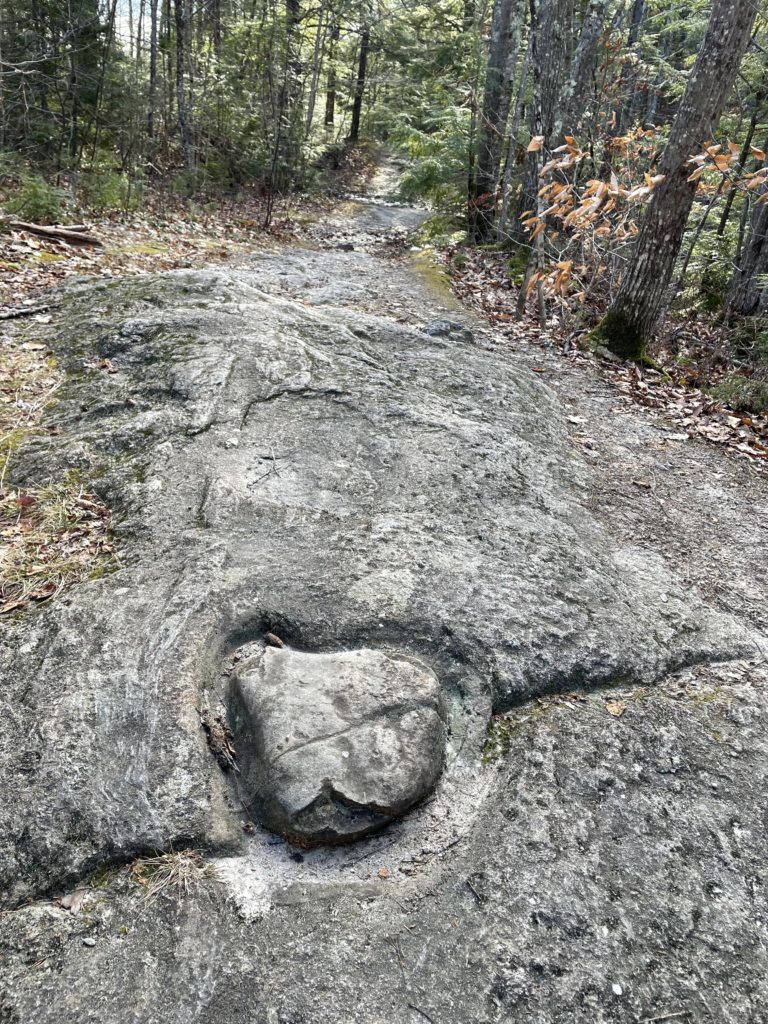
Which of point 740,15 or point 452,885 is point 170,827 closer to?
Answer: point 452,885

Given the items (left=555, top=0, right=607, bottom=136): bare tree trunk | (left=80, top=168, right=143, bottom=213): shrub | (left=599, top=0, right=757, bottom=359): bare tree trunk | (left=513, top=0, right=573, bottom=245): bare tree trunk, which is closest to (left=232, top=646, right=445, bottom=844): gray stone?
(left=599, top=0, right=757, bottom=359): bare tree trunk

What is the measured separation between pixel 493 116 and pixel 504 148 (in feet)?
4.27

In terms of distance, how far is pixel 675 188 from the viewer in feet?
18.9

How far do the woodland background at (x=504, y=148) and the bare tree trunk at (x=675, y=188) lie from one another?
15 mm

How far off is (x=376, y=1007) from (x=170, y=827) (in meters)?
0.77

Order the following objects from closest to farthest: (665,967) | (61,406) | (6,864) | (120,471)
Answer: (665,967)
(6,864)
(120,471)
(61,406)

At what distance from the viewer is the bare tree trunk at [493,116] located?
11.1m

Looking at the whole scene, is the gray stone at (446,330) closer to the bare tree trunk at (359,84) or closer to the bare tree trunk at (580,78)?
the bare tree trunk at (580,78)

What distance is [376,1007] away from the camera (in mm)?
1651

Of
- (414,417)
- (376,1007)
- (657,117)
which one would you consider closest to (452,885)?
(376,1007)

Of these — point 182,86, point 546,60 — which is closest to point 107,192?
point 182,86

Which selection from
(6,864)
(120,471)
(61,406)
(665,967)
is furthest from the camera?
(61,406)

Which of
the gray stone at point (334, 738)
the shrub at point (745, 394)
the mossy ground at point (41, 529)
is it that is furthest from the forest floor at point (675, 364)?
the mossy ground at point (41, 529)

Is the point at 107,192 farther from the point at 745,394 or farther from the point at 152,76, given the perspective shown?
the point at 745,394
